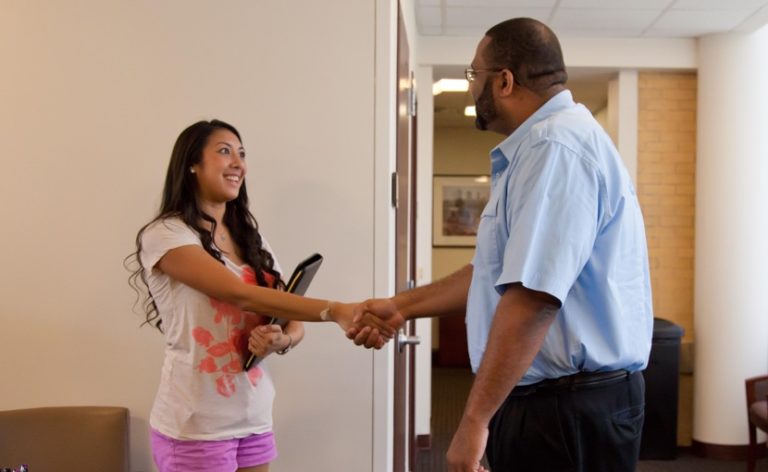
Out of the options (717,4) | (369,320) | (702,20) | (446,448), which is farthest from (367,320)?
(702,20)

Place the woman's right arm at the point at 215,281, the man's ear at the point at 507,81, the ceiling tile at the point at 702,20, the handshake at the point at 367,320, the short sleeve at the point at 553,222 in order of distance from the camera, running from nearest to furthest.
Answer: the short sleeve at the point at 553,222 < the man's ear at the point at 507,81 < the woman's right arm at the point at 215,281 < the handshake at the point at 367,320 < the ceiling tile at the point at 702,20

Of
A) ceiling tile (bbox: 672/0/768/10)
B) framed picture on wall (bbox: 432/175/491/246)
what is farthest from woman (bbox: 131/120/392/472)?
framed picture on wall (bbox: 432/175/491/246)

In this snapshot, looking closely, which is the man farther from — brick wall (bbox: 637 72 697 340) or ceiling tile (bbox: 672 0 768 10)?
brick wall (bbox: 637 72 697 340)

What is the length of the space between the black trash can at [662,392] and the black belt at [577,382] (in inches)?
144

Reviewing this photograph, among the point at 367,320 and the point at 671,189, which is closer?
the point at 367,320

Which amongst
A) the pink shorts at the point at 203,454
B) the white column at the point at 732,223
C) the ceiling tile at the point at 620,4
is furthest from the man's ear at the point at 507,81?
the white column at the point at 732,223

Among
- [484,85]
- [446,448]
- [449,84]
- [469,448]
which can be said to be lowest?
[446,448]

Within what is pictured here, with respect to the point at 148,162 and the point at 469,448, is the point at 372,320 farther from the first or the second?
the point at 148,162

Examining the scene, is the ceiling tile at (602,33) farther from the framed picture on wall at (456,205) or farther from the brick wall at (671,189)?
Result: the framed picture on wall at (456,205)

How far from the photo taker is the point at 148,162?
2.46m

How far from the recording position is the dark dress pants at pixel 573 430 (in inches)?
62.7

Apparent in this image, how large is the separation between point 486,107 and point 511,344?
0.61 m

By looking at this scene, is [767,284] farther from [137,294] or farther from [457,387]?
[137,294]

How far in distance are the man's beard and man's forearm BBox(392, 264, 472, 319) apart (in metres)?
0.51
